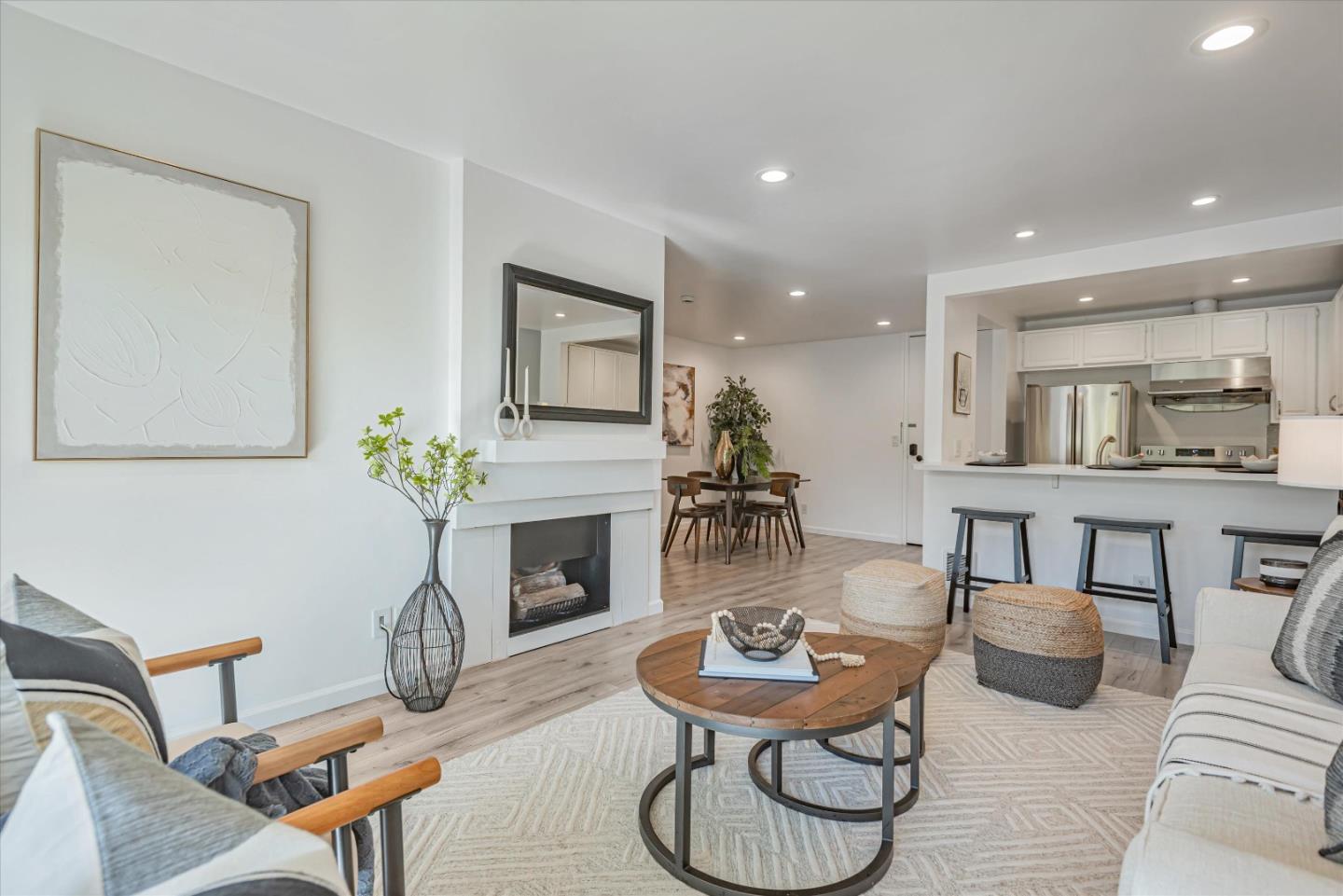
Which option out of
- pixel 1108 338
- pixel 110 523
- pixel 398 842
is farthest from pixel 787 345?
pixel 398 842

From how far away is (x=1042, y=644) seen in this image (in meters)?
2.82

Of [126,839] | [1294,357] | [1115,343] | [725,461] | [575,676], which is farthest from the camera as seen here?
[725,461]

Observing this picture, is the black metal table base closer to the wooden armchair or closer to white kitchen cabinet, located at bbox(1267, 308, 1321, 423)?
the wooden armchair

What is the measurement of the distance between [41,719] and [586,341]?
3113mm

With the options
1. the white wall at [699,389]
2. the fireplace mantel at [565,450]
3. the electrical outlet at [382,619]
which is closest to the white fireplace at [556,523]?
the fireplace mantel at [565,450]

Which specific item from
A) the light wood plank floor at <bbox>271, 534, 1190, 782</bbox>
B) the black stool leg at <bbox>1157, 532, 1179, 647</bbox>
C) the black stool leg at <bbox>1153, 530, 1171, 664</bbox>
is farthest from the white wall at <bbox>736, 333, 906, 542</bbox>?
the black stool leg at <bbox>1153, 530, 1171, 664</bbox>

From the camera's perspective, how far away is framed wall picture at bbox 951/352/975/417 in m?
5.02

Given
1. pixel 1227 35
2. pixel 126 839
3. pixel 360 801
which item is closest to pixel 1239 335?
pixel 1227 35

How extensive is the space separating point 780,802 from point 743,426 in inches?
214

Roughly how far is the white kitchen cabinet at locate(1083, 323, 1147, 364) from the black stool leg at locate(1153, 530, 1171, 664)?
2538 mm

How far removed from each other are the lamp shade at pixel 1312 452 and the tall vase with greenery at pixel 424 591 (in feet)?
10.8

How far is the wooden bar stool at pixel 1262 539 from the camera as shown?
3.30m

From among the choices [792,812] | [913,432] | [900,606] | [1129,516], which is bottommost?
[792,812]

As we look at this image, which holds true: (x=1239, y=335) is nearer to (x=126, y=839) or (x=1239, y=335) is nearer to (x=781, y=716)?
(x=781, y=716)
